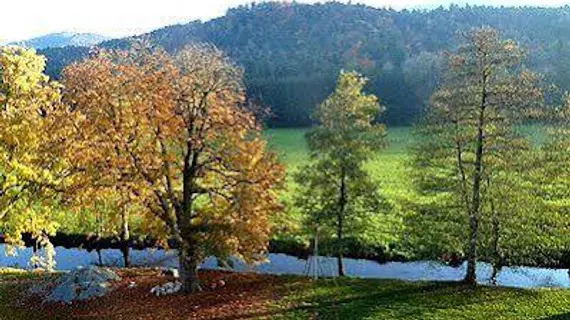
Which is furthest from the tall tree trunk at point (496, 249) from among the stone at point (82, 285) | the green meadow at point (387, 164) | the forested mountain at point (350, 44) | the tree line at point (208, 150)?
the forested mountain at point (350, 44)

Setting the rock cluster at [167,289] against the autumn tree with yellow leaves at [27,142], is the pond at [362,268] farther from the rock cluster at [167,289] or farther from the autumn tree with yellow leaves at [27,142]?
the autumn tree with yellow leaves at [27,142]

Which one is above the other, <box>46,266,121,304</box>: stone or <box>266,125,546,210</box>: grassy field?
<box>46,266,121,304</box>: stone

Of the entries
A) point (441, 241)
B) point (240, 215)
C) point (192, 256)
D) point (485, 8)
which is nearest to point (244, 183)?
point (240, 215)

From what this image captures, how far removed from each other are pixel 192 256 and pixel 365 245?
1820 cm

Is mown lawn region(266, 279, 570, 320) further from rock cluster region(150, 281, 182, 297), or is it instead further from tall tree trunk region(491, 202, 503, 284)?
rock cluster region(150, 281, 182, 297)

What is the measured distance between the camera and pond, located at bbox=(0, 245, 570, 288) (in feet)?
142

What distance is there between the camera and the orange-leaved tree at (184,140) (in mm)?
32625

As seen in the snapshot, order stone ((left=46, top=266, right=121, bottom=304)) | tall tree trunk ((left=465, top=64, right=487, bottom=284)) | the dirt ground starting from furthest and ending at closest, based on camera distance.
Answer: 1. stone ((left=46, top=266, right=121, bottom=304))
2. tall tree trunk ((left=465, top=64, right=487, bottom=284))
3. the dirt ground

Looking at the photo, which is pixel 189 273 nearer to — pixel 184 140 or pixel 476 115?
pixel 184 140

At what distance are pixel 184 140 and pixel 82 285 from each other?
399 inches

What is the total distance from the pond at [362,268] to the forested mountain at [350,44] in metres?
57.2

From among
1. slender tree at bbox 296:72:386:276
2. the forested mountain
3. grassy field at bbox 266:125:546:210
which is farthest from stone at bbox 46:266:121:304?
the forested mountain

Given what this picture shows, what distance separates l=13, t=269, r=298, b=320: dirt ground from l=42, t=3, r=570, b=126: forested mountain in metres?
69.4

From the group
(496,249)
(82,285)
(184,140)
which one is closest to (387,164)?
(496,249)
